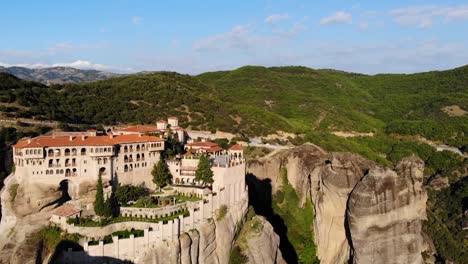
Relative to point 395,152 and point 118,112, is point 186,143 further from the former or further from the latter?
point 395,152

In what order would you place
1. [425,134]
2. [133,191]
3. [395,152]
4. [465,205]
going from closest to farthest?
[133,191], [465,205], [395,152], [425,134]

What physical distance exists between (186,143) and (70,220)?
22.5 m

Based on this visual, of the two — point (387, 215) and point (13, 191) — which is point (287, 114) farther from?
point (13, 191)

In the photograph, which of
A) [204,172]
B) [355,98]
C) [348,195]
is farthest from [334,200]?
[355,98]

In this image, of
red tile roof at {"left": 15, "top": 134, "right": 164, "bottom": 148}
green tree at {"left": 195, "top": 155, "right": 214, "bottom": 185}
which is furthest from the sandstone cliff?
red tile roof at {"left": 15, "top": 134, "right": 164, "bottom": 148}

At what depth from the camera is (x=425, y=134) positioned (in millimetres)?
99562

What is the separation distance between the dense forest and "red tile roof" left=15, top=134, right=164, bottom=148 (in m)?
10.3

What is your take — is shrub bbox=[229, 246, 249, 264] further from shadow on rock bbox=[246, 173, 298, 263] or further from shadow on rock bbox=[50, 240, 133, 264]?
shadow on rock bbox=[50, 240, 133, 264]

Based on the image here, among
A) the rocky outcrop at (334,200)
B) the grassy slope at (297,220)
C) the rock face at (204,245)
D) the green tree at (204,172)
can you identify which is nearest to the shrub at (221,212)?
the rock face at (204,245)

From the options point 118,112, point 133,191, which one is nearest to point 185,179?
point 133,191

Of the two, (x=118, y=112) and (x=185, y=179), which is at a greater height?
(x=118, y=112)

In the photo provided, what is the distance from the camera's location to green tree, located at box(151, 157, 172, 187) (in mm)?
46281

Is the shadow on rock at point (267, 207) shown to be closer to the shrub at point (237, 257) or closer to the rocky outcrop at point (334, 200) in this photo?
the rocky outcrop at point (334, 200)

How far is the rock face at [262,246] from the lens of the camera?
44719 mm
